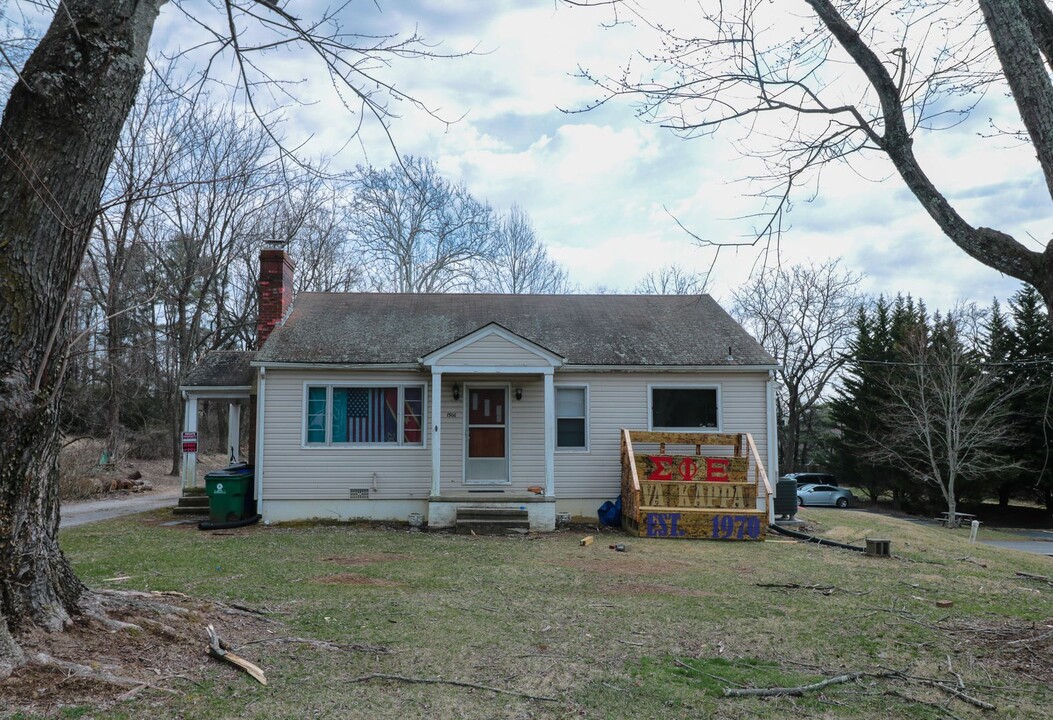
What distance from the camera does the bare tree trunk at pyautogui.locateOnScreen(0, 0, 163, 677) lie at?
4.34m

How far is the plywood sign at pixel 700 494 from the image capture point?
12.9 meters

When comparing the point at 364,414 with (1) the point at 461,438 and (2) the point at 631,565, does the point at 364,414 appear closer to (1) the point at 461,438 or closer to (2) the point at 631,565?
(1) the point at 461,438

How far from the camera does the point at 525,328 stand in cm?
1544

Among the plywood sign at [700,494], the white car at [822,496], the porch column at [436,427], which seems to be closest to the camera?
the plywood sign at [700,494]

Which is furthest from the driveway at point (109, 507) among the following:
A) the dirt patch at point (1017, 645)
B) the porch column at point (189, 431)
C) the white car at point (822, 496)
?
the white car at point (822, 496)

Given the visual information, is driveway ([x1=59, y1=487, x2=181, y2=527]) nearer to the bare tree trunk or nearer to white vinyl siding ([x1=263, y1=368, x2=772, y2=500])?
white vinyl siding ([x1=263, y1=368, x2=772, y2=500])

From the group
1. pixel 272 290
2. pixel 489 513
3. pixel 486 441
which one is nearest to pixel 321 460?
pixel 486 441

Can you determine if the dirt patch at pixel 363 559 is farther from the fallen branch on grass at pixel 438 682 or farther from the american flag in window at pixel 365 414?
the fallen branch on grass at pixel 438 682

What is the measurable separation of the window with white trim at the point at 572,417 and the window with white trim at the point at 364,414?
106 inches

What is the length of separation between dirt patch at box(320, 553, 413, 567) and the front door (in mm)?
4068

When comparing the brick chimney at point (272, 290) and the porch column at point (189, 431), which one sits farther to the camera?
the brick chimney at point (272, 290)

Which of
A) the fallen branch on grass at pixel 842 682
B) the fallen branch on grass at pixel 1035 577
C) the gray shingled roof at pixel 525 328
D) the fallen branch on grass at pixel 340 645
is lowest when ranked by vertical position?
the fallen branch on grass at pixel 1035 577

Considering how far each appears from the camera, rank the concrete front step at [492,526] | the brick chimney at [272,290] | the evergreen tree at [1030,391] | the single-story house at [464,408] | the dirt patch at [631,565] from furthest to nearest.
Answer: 1. the evergreen tree at [1030,391]
2. the brick chimney at [272,290]
3. the single-story house at [464,408]
4. the concrete front step at [492,526]
5. the dirt patch at [631,565]

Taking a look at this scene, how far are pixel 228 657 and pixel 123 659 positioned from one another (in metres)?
0.61
